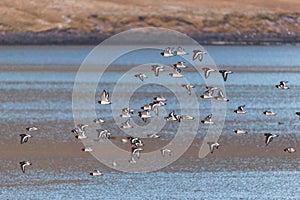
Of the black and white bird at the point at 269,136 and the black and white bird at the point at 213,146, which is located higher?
the black and white bird at the point at 269,136

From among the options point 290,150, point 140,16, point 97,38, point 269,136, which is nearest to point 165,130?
point 290,150

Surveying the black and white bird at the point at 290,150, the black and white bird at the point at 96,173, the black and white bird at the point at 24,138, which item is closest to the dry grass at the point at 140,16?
the black and white bird at the point at 24,138

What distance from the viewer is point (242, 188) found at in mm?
28031

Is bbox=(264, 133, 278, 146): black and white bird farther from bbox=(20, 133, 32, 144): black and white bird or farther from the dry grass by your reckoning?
the dry grass

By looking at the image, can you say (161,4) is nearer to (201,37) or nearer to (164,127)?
(201,37)

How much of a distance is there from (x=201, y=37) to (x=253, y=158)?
80.4 m

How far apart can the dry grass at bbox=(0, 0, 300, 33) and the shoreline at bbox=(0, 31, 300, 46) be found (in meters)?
0.58

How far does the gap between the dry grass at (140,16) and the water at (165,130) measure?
31020mm

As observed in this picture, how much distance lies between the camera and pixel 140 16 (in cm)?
11619

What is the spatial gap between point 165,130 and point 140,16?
77.8m

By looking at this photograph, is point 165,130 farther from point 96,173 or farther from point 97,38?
point 97,38

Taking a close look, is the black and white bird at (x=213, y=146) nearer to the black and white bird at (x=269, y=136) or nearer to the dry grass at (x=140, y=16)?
the black and white bird at (x=269, y=136)

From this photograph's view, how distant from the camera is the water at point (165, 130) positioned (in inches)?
1089

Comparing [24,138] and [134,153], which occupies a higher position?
[24,138]
